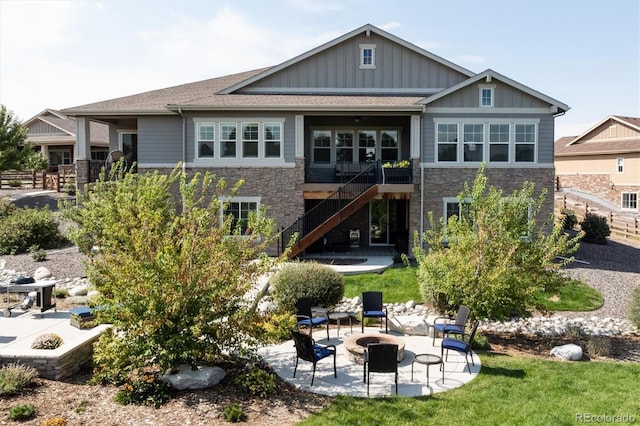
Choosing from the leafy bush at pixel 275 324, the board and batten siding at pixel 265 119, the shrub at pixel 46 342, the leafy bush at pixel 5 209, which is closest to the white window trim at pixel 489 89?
the board and batten siding at pixel 265 119

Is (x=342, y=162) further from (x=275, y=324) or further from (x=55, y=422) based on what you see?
(x=55, y=422)

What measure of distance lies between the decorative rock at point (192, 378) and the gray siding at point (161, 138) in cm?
1291

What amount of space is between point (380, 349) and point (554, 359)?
460cm

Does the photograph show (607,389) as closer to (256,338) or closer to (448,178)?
(256,338)

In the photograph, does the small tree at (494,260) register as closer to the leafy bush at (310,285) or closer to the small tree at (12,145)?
the leafy bush at (310,285)

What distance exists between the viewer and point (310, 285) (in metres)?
12.8

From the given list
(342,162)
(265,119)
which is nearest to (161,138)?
(265,119)

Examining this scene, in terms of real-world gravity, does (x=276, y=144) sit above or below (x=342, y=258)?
above

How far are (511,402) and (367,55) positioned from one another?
1681 centimetres

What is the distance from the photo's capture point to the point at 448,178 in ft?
64.3

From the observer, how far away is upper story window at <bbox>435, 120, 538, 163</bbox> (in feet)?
63.8

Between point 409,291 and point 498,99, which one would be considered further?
point 498,99

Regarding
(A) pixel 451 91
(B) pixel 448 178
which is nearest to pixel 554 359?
(B) pixel 448 178

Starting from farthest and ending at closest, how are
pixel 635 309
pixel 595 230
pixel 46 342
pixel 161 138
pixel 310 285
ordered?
pixel 595 230, pixel 161 138, pixel 310 285, pixel 635 309, pixel 46 342
